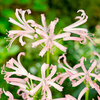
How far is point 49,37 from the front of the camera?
721 millimetres

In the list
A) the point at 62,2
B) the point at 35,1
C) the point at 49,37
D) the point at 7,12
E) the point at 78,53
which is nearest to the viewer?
the point at 49,37

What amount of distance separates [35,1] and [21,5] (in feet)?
0.74

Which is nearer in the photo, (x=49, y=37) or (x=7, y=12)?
(x=49, y=37)

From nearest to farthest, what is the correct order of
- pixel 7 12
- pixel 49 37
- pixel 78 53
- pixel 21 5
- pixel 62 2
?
pixel 49 37 → pixel 78 53 → pixel 7 12 → pixel 21 5 → pixel 62 2

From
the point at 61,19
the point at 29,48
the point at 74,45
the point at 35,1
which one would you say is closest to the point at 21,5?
the point at 35,1

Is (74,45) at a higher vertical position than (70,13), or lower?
lower

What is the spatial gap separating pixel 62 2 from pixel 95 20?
1.48ft

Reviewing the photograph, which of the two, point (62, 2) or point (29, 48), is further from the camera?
point (62, 2)

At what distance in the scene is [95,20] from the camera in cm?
295

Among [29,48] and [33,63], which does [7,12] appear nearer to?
[29,48]

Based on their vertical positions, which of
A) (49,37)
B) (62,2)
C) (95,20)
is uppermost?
(62,2)

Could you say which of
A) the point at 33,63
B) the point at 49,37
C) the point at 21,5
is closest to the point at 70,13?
the point at 21,5

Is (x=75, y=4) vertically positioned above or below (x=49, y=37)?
above

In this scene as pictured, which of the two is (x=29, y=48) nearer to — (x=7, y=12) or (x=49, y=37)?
(x=7, y=12)
